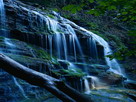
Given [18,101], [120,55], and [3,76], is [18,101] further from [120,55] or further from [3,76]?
[120,55]

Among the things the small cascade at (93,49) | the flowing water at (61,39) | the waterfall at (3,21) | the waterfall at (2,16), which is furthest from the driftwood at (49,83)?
the small cascade at (93,49)

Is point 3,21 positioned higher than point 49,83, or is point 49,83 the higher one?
point 3,21

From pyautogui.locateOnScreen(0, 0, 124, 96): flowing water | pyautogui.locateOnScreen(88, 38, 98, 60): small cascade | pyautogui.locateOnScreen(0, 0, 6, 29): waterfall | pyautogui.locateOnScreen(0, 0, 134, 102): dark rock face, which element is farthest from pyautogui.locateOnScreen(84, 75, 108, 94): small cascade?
pyautogui.locateOnScreen(0, 0, 6, 29): waterfall

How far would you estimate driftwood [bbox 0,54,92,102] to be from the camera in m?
1.51

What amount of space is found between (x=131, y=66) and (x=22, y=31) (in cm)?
1025

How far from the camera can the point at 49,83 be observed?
5.23 ft

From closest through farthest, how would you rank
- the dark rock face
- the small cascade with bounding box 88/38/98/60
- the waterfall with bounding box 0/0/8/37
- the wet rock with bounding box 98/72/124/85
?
the dark rock face
the waterfall with bounding box 0/0/8/37
the wet rock with bounding box 98/72/124/85
the small cascade with bounding box 88/38/98/60

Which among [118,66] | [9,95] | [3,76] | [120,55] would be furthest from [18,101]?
[118,66]

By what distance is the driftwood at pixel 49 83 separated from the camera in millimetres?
1507

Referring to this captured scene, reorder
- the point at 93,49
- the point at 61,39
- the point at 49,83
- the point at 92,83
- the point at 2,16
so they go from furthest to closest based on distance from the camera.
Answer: the point at 93,49
the point at 61,39
the point at 2,16
the point at 92,83
the point at 49,83

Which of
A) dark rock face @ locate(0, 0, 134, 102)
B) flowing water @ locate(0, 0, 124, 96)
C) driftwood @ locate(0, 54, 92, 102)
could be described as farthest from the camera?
flowing water @ locate(0, 0, 124, 96)

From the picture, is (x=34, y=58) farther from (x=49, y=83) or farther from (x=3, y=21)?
(x=49, y=83)

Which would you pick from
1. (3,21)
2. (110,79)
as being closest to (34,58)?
(3,21)

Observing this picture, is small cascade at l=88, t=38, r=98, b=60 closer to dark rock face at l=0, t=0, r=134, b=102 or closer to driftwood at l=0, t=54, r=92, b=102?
dark rock face at l=0, t=0, r=134, b=102
